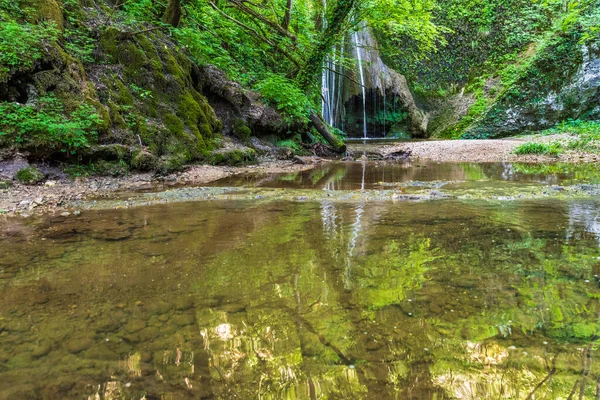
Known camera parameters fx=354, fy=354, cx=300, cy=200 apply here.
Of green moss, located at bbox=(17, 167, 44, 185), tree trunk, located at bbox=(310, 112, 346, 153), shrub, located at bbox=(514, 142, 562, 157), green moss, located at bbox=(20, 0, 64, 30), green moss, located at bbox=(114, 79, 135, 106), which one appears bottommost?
green moss, located at bbox=(17, 167, 44, 185)

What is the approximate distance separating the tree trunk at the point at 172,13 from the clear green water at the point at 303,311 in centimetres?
678

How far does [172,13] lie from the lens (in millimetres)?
8258

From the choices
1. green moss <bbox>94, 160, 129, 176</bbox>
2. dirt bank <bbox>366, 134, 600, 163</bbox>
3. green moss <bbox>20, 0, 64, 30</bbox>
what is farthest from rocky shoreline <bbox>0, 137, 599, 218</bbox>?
green moss <bbox>20, 0, 64, 30</bbox>

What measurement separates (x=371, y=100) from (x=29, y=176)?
1560 cm

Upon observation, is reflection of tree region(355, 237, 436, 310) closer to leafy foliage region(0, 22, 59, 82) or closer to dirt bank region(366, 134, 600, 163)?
leafy foliage region(0, 22, 59, 82)

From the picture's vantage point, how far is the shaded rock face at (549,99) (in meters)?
13.0

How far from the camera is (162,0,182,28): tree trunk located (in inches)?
321

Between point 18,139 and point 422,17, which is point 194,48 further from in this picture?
point 422,17

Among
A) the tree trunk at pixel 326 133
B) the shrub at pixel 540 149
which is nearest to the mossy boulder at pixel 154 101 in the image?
the tree trunk at pixel 326 133

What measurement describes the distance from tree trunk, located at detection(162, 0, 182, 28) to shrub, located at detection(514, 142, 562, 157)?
9.43 meters

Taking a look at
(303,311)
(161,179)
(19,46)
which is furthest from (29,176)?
(303,311)

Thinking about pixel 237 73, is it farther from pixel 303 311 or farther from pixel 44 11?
pixel 303 311

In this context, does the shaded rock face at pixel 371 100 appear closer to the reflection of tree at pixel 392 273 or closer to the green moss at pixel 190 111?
the green moss at pixel 190 111

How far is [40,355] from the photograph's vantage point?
142 cm
